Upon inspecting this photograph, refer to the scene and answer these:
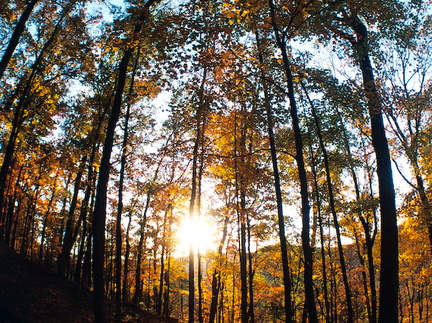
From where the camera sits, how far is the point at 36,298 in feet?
38.1

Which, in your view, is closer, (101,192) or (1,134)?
(101,192)

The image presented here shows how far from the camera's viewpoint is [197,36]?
7.36 meters

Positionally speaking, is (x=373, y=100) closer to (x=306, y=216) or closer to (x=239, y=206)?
(x=306, y=216)

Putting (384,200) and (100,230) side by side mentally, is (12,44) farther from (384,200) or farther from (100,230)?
(384,200)

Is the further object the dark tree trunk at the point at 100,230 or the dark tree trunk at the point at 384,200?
the dark tree trunk at the point at 100,230

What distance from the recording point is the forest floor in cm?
969

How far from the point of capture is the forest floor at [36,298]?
31.8ft

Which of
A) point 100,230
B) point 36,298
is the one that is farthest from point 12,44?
point 36,298

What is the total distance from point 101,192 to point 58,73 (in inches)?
417

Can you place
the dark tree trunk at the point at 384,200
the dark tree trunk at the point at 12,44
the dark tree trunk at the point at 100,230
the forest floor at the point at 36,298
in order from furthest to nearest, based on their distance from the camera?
the forest floor at the point at 36,298, the dark tree trunk at the point at 12,44, the dark tree trunk at the point at 100,230, the dark tree trunk at the point at 384,200

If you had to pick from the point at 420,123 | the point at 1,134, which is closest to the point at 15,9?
the point at 1,134

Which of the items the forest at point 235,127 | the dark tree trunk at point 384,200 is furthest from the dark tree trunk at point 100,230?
the dark tree trunk at point 384,200

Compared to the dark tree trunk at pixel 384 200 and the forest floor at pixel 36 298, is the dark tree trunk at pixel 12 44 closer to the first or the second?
the forest floor at pixel 36 298

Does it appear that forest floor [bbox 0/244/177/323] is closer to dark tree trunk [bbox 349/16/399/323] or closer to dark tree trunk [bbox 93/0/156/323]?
dark tree trunk [bbox 93/0/156/323]
